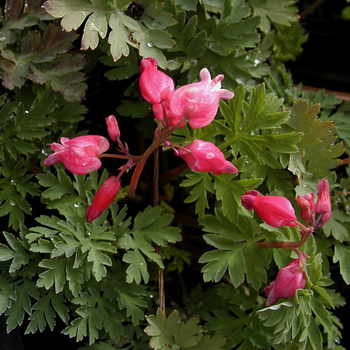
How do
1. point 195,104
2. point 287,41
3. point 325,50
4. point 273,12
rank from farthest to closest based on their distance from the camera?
point 325,50, point 287,41, point 273,12, point 195,104

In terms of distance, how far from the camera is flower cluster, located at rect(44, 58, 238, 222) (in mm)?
1179

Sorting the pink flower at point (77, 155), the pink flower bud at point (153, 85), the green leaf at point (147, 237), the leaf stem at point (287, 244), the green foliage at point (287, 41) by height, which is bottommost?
the green leaf at point (147, 237)

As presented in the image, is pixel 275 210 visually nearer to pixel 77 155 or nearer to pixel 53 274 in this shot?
pixel 77 155

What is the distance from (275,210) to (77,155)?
514mm

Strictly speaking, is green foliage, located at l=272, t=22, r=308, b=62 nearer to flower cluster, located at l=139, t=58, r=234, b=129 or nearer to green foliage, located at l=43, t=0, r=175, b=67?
green foliage, located at l=43, t=0, r=175, b=67

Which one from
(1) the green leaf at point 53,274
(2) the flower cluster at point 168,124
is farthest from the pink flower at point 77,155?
(1) the green leaf at point 53,274

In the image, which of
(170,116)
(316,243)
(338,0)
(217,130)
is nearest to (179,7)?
(217,130)

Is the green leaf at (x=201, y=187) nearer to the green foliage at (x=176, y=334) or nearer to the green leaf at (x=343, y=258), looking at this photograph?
the green foliage at (x=176, y=334)

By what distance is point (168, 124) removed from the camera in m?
1.22

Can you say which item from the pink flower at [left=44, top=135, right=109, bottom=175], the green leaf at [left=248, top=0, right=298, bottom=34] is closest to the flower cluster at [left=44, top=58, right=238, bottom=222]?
the pink flower at [left=44, top=135, right=109, bottom=175]

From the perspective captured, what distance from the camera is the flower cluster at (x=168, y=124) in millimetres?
1179

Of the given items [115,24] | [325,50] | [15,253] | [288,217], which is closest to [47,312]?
[15,253]

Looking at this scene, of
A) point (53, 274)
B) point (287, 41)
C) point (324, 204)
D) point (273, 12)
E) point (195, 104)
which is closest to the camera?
point (195, 104)

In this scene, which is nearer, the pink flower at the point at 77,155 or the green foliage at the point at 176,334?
the pink flower at the point at 77,155
